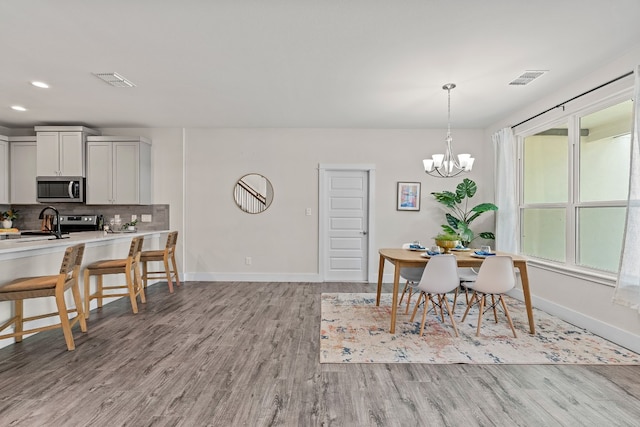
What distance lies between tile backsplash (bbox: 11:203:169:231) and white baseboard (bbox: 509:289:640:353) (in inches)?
225

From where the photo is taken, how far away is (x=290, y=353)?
2783 mm

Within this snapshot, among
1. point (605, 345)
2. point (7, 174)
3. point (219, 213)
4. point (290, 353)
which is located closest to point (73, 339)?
point (290, 353)

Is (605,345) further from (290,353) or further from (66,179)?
(66,179)

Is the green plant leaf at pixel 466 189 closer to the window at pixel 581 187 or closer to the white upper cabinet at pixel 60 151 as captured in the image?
the window at pixel 581 187

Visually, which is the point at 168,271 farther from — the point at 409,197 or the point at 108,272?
the point at 409,197

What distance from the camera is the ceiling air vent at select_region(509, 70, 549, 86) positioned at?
11.2ft

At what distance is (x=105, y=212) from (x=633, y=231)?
6.93m

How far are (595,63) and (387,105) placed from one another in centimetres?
215

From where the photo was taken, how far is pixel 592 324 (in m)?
3.32

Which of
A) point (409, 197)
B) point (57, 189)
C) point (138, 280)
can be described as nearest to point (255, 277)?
point (138, 280)

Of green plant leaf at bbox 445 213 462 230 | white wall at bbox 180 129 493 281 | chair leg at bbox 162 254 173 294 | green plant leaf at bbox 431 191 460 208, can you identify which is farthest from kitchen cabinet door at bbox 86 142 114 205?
green plant leaf at bbox 445 213 462 230

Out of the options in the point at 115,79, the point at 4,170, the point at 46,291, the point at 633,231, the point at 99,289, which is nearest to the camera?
the point at 46,291

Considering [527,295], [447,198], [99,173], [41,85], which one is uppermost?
[41,85]

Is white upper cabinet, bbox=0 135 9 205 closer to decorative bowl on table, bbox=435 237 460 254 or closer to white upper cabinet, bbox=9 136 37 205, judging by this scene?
white upper cabinet, bbox=9 136 37 205
